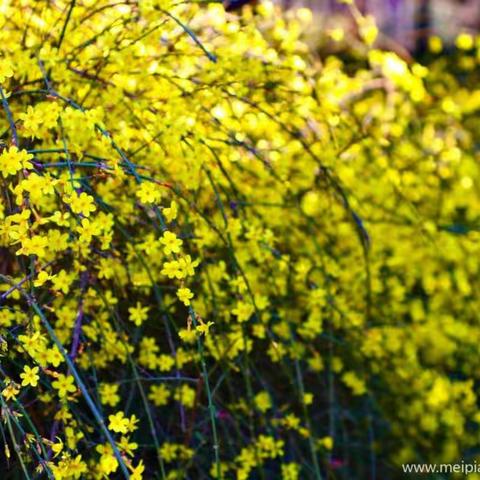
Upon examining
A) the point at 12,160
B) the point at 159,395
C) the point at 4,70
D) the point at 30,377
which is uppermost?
the point at 4,70

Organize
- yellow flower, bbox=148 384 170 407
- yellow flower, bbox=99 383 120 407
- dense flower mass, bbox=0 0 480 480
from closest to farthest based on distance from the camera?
dense flower mass, bbox=0 0 480 480 → yellow flower, bbox=99 383 120 407 → yellow flower, bbox=148 384 170 407

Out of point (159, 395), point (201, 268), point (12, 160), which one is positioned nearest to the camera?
point (12, 160)

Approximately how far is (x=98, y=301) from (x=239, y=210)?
505 mm

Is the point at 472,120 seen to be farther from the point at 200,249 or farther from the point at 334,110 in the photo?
the point at 200,249

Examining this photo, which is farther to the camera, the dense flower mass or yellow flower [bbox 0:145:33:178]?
the dense flower mass

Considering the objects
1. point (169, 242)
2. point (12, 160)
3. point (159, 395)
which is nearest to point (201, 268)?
point (159, 395)

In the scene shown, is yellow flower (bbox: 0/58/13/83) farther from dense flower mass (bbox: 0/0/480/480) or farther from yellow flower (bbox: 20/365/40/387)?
yellow flower (bbox: 20/365/40/387)

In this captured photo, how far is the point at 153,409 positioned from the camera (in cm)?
220

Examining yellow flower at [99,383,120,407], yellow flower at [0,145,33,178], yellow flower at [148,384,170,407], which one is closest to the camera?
yellow flower at [0,145,33,178]

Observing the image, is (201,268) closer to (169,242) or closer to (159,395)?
(159,395)

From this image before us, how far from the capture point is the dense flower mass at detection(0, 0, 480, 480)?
1.79 meters

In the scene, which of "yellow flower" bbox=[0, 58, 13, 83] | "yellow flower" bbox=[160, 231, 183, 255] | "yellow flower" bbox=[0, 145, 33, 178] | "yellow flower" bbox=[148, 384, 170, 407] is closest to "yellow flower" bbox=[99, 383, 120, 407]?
"yellow flower" bbox=[148, 384, 170, 407]

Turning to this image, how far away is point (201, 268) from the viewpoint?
7.38ft

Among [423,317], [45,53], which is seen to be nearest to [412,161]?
[423,317]
